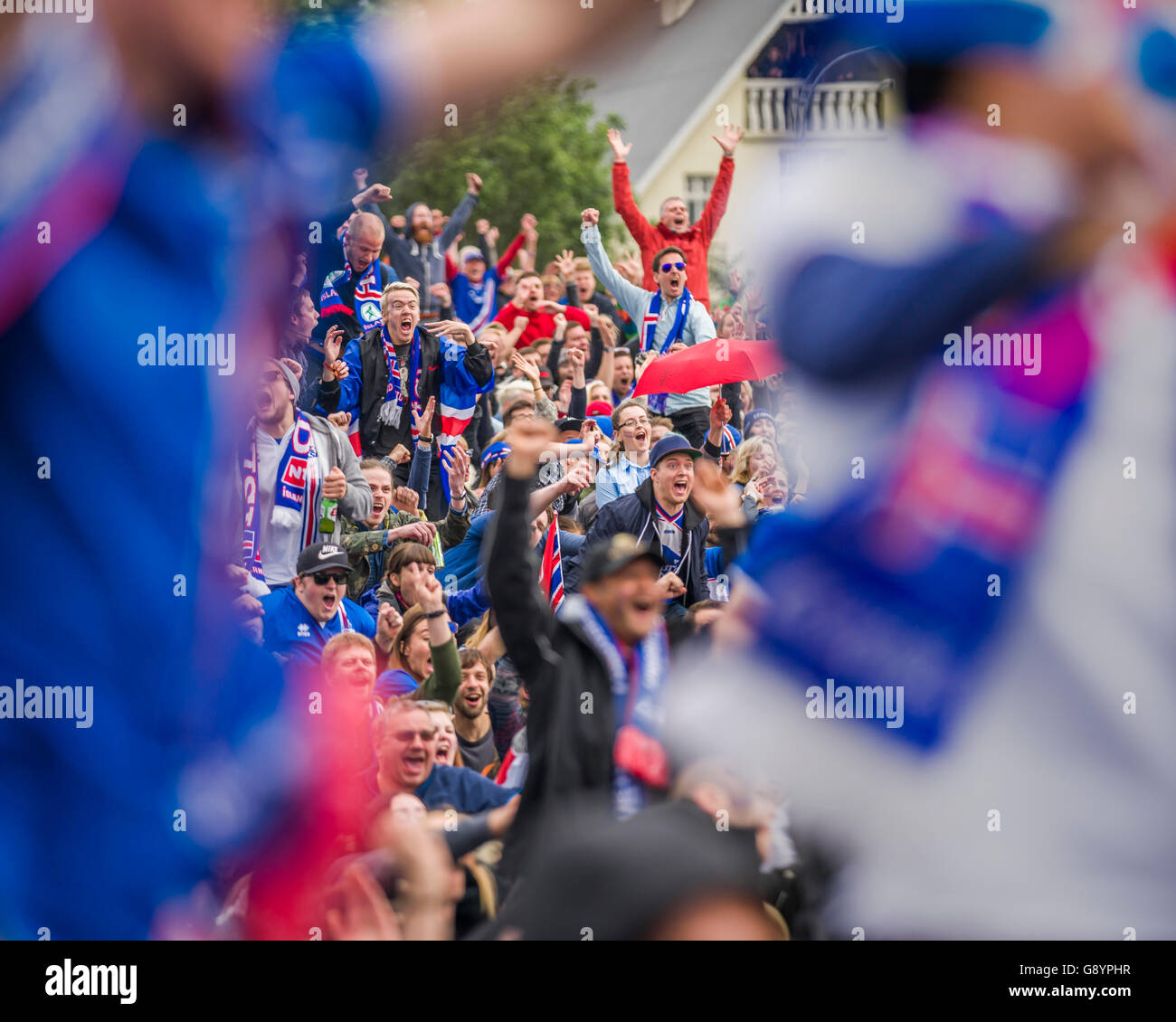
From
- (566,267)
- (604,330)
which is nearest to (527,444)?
(604,330)

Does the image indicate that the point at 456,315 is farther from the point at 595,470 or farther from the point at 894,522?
the point at 894,522

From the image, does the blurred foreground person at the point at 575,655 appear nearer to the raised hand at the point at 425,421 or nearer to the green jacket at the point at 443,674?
the green jacket at the point at 443,674

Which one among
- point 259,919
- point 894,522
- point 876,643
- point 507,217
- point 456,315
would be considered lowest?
point 259,919

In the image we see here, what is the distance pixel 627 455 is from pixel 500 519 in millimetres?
3388

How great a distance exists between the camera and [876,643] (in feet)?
7.92

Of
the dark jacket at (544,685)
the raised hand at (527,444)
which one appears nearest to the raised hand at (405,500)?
the dark jacket at (544,685)

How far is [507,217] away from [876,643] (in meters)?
13.4

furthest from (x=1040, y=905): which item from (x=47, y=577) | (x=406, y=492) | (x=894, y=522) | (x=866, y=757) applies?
(x=406, y=492)

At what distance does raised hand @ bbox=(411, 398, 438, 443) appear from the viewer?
7.21 m
